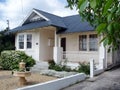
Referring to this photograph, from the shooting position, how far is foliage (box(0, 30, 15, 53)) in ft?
77.1

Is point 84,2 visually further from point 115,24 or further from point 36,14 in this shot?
point 36,14

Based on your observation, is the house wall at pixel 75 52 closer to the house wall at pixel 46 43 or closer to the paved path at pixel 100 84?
the house wall at pixel 46 43

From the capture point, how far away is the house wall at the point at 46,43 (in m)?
22.3

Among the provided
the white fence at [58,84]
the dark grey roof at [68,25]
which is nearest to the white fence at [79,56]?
the dark grey roof at [68,25]

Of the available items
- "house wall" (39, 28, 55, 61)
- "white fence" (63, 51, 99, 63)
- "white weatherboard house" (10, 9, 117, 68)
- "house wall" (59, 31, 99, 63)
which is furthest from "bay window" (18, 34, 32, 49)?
"white fence" (63, 51, 99, 63)

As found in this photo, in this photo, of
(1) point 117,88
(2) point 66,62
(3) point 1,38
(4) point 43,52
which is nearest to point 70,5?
(1) point 117,88

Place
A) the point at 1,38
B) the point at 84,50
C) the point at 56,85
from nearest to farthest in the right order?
1. the point at 56,85
2. the point at 84,50
3. the point at 1,38

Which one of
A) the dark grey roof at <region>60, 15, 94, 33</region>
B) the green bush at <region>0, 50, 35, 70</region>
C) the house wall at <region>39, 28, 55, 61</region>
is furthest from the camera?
the house wall at <region>39, 28, 55, 61</region>

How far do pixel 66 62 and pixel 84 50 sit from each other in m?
2.43

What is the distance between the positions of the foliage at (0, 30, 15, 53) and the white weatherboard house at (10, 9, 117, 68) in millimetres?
824

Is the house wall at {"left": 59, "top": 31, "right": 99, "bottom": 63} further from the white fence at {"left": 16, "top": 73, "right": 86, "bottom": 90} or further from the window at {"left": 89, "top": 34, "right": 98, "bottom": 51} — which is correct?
the white fence at {"left": 16, "top": 73, "right": 86, "bottom": 90}

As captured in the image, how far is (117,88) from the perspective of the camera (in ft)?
36.4

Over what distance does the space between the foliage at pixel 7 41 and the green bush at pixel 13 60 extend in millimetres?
6265

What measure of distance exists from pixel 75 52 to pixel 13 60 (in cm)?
591
